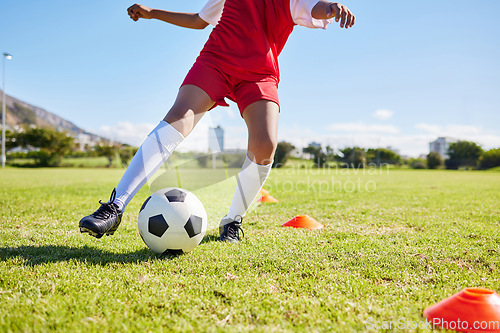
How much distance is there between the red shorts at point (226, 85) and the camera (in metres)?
2.54

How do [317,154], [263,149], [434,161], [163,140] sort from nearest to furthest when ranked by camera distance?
[163,140] → [263,149] → [317,154] → [434,161]

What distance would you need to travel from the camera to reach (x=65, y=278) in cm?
184

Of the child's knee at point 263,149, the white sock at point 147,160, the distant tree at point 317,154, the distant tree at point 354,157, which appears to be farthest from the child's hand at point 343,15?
the distant tree at point 354,157

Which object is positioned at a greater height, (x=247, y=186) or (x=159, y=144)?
(x=159, y=144)

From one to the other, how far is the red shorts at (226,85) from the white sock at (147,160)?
0.41 meters

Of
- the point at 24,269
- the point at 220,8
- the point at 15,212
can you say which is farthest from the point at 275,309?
the point at 15,212

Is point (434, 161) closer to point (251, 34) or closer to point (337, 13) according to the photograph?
point (251, 34)

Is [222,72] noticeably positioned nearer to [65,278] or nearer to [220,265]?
[220,265]

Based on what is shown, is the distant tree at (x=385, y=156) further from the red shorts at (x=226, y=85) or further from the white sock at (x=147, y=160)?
the white sock at (x=147, y=160)

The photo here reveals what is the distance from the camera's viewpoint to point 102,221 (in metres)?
2.12

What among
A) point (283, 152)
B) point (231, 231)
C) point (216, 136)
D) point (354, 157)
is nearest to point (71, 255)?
point (231, 231)

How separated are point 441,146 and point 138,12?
4679 cm

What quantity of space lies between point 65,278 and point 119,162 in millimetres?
40689

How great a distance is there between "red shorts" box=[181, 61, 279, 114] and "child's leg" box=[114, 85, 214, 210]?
7 centimetres
